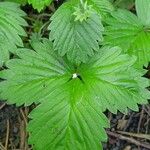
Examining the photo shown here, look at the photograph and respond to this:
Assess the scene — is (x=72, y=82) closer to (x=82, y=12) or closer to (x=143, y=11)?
(x=82, y=12)

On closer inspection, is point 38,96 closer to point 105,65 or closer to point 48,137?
point 48,137

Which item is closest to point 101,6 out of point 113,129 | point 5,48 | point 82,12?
point 82,12

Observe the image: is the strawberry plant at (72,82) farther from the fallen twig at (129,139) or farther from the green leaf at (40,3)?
the fallen twig at (129,139)

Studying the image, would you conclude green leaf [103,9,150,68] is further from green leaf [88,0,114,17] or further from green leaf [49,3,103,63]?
green leaf [49,3,103,63]

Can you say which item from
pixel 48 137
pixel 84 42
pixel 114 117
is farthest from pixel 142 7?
pixel 48 137

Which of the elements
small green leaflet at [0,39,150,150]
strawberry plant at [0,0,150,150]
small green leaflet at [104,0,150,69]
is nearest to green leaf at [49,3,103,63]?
strawberry plant at [0,0,150,150]
